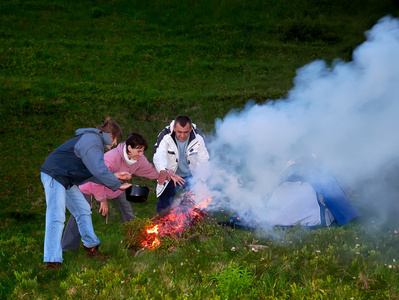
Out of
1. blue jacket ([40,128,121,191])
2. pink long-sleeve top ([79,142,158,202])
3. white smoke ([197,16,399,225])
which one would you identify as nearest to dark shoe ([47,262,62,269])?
blue jacket ([40,128,121,191])

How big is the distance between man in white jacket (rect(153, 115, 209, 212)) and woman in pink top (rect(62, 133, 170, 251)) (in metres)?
0.29

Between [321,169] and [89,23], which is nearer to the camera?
[321,169]

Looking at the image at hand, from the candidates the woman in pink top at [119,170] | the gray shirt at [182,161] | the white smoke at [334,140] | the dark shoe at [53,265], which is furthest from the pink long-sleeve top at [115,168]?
the white smoke at [334,140]

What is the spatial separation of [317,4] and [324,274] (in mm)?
26112

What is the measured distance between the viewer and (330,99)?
9.90m

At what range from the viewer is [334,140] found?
9047 mm

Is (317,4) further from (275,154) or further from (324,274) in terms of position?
(324,274)

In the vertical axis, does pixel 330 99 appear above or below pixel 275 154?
above

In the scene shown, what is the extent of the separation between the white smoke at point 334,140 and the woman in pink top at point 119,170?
5.30ft

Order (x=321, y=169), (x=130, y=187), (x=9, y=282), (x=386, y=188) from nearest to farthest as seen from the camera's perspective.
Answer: (x=9, y=282)
(x=130, y=187)
(x=321, y=169)
(x=386, y=188)

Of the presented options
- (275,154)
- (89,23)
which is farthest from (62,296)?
(89,23)

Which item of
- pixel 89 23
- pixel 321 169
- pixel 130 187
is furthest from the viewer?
pixel 89 23

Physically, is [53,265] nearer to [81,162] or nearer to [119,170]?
[81,162]

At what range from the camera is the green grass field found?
17.3ft
